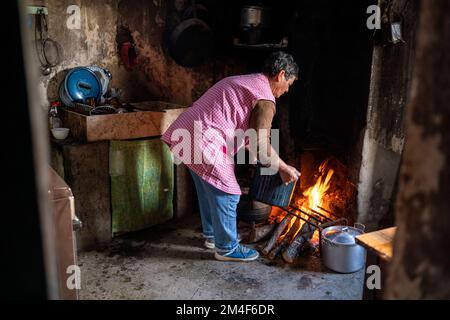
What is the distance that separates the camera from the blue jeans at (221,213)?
146 inches

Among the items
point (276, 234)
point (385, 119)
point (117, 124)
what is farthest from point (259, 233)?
point (117, 124)

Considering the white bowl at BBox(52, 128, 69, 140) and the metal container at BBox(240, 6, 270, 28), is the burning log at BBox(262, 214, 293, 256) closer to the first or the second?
the metal container at BBox(240, 6, 270, 28)

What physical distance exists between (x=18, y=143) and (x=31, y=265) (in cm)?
28

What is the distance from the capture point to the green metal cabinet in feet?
13.5

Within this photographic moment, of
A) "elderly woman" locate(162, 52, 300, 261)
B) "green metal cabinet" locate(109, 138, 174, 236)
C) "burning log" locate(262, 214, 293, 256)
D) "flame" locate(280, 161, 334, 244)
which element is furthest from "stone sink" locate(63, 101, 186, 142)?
"flame" locate(280, 161, 334, 244)

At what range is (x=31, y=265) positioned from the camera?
95cm

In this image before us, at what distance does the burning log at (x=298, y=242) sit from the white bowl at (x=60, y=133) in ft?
7.86

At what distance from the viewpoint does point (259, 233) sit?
4270mm

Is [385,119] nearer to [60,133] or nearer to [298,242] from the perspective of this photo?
[298,242]

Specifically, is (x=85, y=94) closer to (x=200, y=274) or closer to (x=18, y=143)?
(x=200, y=274)

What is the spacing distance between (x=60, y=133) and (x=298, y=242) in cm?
251

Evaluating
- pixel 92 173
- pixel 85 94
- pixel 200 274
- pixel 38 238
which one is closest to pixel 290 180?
pixel 200 274

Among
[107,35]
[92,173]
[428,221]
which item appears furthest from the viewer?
[107,35]
